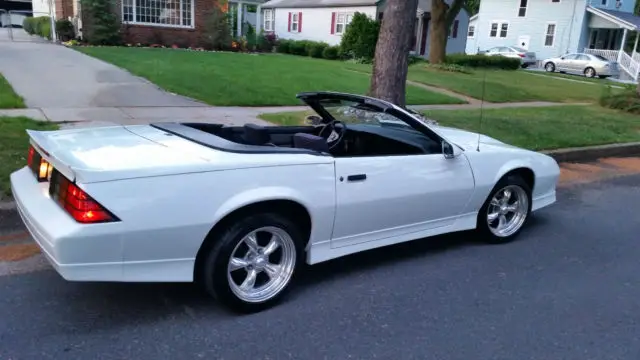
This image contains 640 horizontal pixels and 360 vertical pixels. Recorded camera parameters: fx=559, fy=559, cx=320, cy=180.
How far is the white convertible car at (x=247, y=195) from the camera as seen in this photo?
3.00 m

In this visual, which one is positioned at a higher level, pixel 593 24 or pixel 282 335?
pixel 593 24

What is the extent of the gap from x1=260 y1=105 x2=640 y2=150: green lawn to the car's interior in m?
4.60

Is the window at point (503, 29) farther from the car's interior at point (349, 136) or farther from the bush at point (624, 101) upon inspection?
the car's interior at point (349, 136)

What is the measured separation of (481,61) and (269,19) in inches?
693

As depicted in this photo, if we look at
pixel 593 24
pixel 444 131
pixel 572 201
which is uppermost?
pixel 593 24

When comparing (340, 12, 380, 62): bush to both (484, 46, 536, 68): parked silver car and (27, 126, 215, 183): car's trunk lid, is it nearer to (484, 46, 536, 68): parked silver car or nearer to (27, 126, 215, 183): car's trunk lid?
(484, 46, 536, 68): parked silver car

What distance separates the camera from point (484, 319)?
3.63 metres

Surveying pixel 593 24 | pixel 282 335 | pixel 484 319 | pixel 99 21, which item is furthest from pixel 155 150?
pixel 593 24

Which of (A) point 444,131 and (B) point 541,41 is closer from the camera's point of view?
(A) point 444,131

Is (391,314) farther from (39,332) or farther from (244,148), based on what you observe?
(39,332)

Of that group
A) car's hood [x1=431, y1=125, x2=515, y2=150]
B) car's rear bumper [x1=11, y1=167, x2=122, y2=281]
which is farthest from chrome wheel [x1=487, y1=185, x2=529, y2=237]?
car's rear bumper [x1=11, y1=167, x2=122, y2=281]

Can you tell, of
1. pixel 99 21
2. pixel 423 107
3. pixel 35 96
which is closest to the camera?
pixel 35 96

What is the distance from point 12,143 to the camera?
6.64 metres

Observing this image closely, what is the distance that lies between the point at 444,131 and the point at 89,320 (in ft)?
11.5
